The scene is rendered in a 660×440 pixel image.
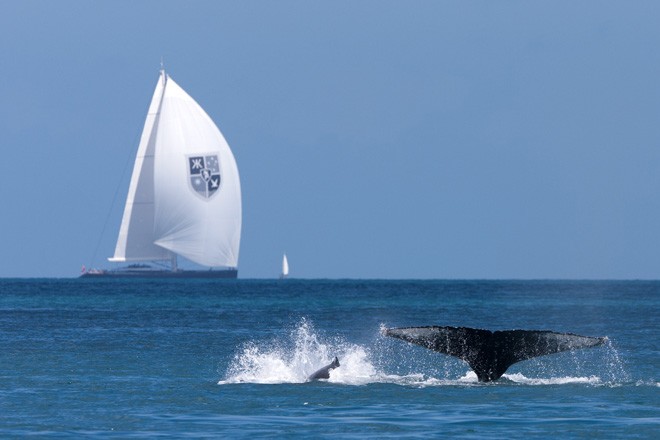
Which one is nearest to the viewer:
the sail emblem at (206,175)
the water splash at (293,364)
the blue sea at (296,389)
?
the blue sea at (296,389)

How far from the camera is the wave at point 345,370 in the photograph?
2623cm

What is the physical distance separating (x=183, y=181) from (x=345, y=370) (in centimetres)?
9762

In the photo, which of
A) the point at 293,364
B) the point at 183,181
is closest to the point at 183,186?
the point at 183,181

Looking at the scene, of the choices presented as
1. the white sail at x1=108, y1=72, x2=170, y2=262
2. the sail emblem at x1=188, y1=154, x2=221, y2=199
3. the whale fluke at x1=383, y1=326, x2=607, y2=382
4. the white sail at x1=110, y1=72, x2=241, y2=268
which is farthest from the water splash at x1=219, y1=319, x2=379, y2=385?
the white sail at x1=108, y1=72, x2=170, y2=262

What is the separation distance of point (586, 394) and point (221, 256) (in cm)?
11042

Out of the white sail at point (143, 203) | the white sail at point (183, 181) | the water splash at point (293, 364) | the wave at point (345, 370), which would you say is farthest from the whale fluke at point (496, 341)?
the white sail at point (143, 203)

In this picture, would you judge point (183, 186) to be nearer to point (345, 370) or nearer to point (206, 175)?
point (206, 175)

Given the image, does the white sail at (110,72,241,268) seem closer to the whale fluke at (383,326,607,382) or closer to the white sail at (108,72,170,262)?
the white sail at (108,72,170,262)

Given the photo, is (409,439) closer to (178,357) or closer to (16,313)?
(178,357)

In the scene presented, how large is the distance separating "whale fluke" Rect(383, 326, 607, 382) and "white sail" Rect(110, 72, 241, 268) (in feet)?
338

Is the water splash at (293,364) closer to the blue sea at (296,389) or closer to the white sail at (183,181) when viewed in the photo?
the blue sea at (296,389)

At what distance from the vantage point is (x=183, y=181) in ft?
409

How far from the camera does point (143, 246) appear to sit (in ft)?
444

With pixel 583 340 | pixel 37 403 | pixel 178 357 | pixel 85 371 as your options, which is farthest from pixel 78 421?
pixel 178 357
